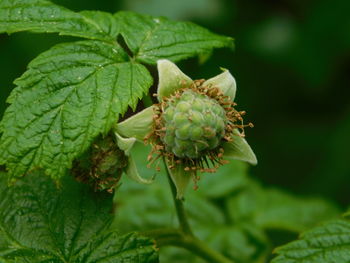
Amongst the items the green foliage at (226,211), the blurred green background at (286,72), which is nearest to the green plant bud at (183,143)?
the green foliage at (226,211)

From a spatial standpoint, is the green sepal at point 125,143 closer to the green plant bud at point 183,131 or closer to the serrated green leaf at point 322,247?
the green plant bud at point 183,131

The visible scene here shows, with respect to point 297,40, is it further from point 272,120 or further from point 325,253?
point 325,253

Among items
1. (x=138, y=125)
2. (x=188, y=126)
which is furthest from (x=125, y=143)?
(x=188, y=126)

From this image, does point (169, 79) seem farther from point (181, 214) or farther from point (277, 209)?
point (277, 209)

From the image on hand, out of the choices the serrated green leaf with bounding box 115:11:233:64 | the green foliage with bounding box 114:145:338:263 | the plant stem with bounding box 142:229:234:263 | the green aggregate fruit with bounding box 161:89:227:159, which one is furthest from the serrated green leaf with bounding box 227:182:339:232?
the green aggregate fruit with bounding box 161:89:227:159

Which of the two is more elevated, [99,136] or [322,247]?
[99,136]

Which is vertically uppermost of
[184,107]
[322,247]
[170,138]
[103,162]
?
[184,107]
